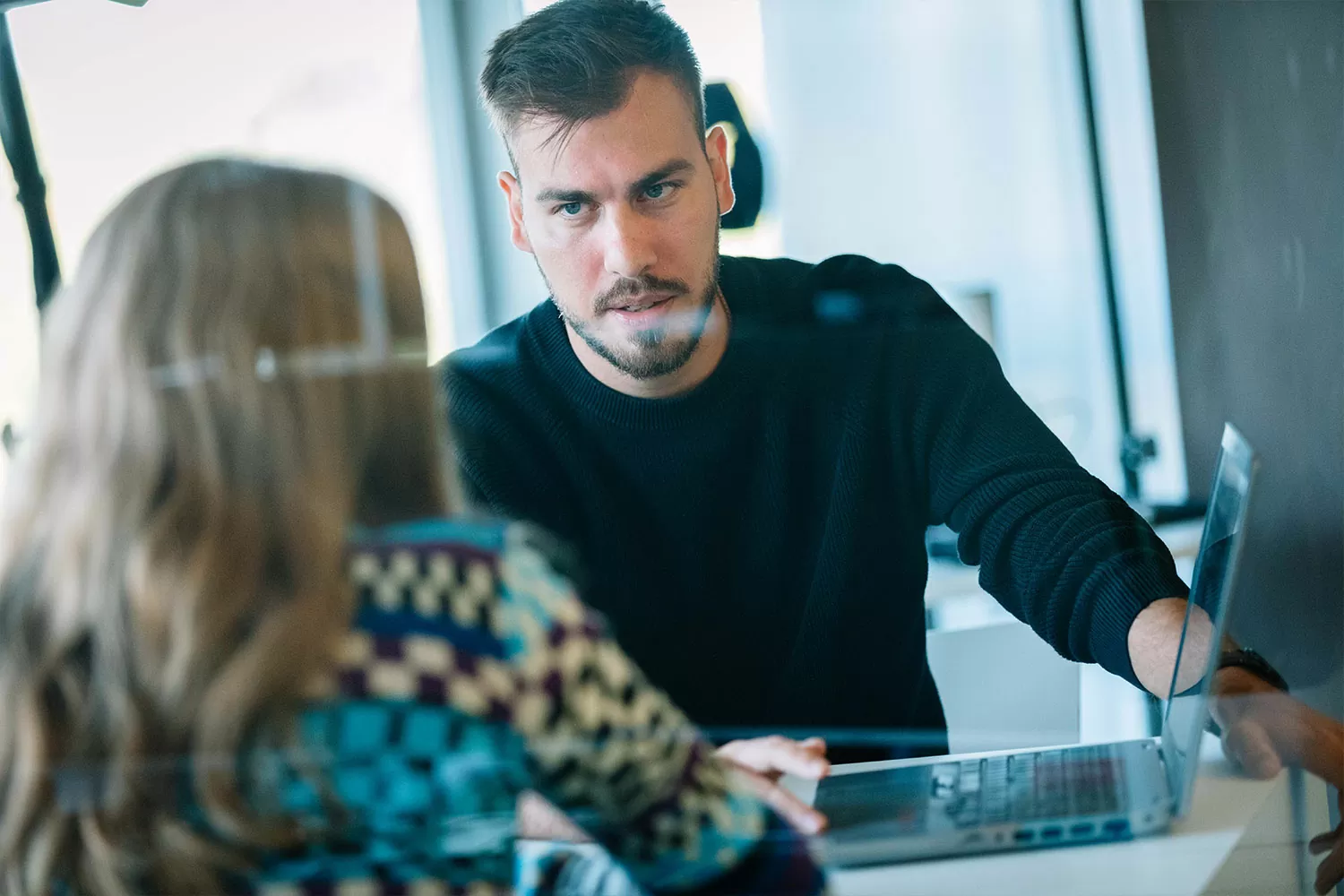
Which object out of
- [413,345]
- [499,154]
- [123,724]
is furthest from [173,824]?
[499,154]

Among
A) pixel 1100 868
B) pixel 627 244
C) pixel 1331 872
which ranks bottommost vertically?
pixel 1331 872

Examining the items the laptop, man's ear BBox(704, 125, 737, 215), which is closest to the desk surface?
the laptop

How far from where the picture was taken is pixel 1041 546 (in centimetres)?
108

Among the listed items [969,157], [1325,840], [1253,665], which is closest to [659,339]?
[969,157]

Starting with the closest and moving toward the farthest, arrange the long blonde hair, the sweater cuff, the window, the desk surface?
the long blonde hair < the desk surface < the window < the sweater cuff

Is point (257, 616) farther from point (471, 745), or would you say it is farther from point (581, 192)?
point (581, 192)

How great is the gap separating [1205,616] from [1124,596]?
9 cm

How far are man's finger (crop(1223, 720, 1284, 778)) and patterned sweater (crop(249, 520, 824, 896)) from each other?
1.44 feet

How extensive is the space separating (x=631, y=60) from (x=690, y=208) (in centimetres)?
13

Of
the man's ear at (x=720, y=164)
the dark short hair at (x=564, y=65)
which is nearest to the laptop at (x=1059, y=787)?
the man's ear at (x=720, y=164)

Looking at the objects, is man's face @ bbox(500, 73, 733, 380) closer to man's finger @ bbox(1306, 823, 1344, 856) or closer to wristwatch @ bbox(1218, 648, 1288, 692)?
wristwatch @ bbox(1218, 648, 1288, 692)

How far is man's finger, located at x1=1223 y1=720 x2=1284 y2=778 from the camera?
943 millimetres

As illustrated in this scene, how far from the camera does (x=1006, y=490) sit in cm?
110

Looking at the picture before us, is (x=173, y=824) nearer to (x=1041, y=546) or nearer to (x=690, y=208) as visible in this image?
(x=690, y=208)
